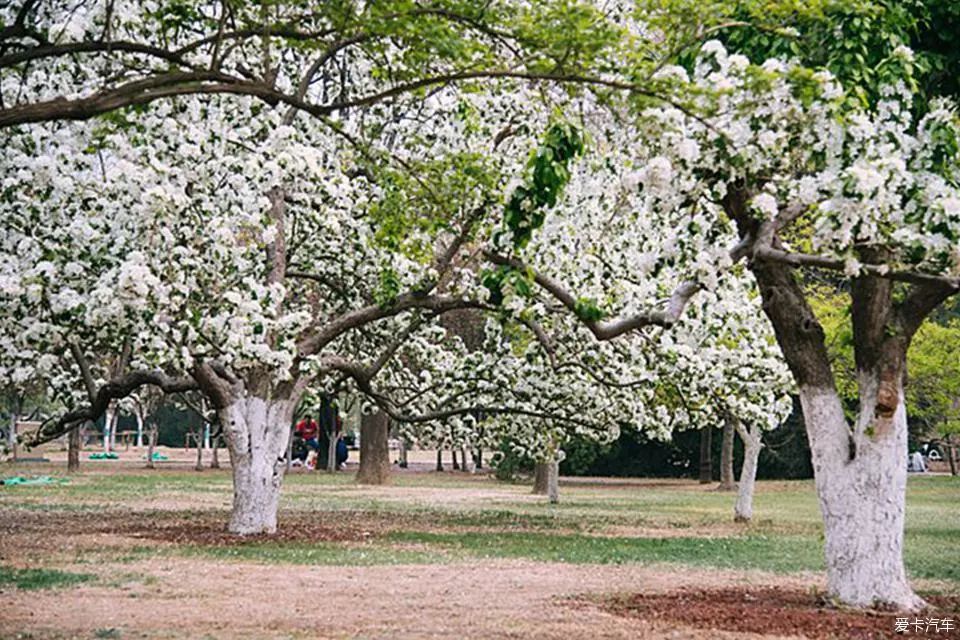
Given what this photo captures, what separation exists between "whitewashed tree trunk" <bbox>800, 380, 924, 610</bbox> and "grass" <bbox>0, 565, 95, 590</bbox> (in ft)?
25.3

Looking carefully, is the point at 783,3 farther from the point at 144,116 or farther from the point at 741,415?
the point at 741,415

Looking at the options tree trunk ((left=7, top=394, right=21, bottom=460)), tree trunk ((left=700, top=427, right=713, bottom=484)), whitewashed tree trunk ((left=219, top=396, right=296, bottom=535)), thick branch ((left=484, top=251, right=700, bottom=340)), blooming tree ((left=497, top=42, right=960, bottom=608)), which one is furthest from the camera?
tree trunk ((left=700, top=427, right=713, bottom=484))

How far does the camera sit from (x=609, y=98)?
925 cm

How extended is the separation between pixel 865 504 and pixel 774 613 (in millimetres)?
1309

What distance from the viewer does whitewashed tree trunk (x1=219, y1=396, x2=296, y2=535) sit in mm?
17797

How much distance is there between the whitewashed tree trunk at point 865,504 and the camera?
10.5 meters

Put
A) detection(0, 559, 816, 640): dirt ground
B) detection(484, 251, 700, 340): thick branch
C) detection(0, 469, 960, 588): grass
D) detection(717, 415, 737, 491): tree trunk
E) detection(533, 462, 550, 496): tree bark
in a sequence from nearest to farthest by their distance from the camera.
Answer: detection(0, 559, 816, 640): dirt ground, detection(484, 251, 700, 340): thick branch, detection(0, 469, 960, 588): grass, detection(533, 462, 550, 496): tree bark, detection(717, 415, 737, 491): tree trunk

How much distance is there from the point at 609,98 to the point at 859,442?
413cm

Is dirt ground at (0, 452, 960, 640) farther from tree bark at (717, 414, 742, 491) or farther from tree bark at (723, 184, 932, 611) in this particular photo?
tree bark at (717, 414, 742, 491)

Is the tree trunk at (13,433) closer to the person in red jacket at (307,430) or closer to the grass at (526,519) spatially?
the grass at (526,519)

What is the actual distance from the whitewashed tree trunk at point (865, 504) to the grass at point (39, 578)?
7702 mm

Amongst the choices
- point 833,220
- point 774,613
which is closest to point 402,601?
point 774,613

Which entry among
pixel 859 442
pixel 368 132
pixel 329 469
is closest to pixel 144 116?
pixel 368 132

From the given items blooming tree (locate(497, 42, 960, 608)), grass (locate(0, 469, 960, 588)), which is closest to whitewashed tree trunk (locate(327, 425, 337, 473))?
grass (locate(0, 469, 960, 588))
